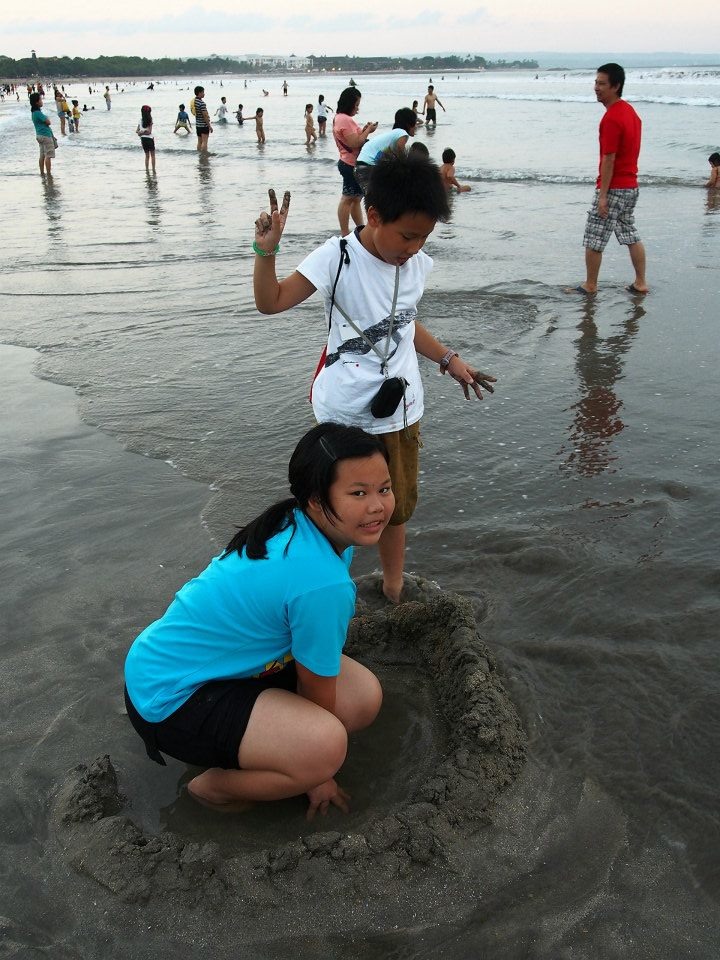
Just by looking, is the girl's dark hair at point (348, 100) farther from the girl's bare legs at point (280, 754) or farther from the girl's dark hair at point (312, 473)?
the girl's bare legs at point (280, 754)

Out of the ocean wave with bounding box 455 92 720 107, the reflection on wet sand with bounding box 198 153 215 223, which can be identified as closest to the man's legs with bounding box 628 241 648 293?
the reflection on wet sand with bounding box 198 153 215 223

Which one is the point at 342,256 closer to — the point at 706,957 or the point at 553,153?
the point at 706,957

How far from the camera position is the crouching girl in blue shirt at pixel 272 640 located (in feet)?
6.74

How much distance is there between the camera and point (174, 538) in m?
3.67

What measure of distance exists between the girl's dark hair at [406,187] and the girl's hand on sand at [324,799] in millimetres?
1724

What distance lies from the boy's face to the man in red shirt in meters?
4.93

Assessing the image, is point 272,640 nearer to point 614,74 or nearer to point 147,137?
point 614,74

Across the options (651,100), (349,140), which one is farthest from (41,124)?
(651,100)

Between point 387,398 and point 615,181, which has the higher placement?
point 615,181

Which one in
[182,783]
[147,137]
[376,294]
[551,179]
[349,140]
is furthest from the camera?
[147,137]

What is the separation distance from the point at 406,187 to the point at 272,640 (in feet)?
4.66

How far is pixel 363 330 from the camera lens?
2.77 meters

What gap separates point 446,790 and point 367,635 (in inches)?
32.4

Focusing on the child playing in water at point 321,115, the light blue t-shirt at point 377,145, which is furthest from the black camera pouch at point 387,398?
the child playing in water at point 321,115
